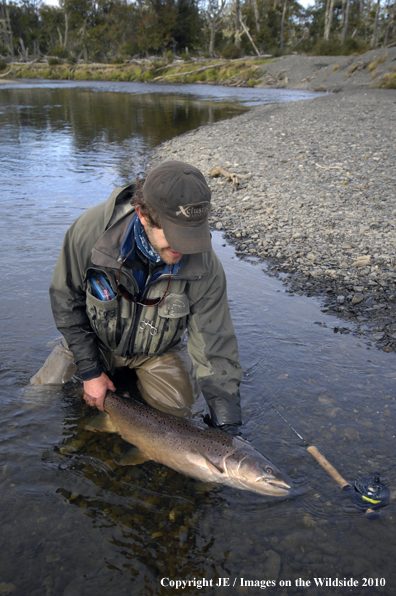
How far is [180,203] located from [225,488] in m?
1.89

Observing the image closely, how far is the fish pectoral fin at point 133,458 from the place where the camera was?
10.3 feet

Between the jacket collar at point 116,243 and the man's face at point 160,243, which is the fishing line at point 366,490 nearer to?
the jacket collar at point 116,243

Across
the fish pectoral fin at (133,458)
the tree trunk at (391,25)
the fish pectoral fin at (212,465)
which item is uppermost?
the tree trunk at (391,25)

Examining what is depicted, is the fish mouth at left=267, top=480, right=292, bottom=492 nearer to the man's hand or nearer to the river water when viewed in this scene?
the river water

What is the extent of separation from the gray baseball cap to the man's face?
0.13 meters

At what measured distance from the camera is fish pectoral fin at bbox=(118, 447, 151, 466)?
3148 mm

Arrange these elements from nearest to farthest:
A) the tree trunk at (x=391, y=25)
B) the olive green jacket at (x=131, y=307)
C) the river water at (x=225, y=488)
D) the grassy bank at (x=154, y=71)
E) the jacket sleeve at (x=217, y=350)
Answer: the river water at (x=225, y=488) < the olive green jacket at (x=131, y=307) < the jacket sleeve at (x=217, y=350) < the tree trunk at (x=391, y=25) < the grassy bank at (x=154, y=71)

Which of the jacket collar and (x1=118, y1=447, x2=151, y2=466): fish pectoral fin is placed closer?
the jacket collar

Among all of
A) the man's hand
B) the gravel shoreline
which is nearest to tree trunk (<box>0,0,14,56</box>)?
the gravel shoreline

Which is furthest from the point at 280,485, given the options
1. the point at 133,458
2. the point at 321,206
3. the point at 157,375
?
the point at 321,206

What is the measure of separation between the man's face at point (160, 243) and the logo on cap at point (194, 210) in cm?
23

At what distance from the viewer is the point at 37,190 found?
35.7 feet

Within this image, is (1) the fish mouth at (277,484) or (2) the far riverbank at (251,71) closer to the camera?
(1) the fish mouth at (277,484)

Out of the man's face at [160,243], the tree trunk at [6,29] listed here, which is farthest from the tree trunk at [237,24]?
the man's face at [160,243]
